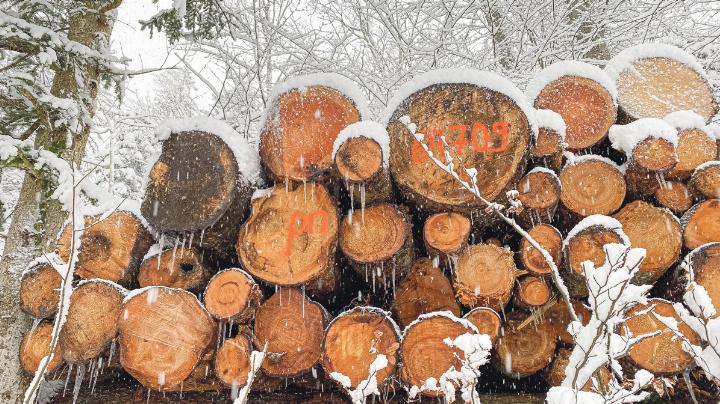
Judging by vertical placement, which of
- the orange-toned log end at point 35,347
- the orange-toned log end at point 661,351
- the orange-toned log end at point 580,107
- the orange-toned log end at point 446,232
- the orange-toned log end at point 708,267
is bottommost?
the orange-toned log end at point 35,347

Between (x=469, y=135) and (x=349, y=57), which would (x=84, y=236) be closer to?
(x=469, y=135)

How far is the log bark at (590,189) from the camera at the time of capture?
88.4 inches

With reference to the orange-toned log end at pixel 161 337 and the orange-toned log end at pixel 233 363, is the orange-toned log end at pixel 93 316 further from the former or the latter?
the orange-toned log end at pixel 233 363

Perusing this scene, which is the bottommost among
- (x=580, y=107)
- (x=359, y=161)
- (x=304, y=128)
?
(x=359, y=161)

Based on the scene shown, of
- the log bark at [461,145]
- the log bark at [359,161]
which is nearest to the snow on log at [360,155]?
the log bark at [359,161]

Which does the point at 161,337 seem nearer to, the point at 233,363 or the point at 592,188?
the point at 233,363

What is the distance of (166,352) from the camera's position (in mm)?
2127

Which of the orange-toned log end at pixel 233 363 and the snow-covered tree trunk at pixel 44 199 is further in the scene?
the snow-covered tree trunk at pixel 44 199

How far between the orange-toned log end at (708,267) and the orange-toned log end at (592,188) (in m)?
0.38

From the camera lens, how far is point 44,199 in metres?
3.99

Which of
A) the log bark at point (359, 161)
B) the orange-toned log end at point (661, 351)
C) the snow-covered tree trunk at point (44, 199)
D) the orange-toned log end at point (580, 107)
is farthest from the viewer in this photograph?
the snow-covered tree trunk at point (44, 199)

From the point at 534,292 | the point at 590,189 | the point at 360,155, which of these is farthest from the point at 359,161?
the point at 590,189

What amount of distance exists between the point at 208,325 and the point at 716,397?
2.42 meters

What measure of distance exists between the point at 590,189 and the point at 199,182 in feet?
6.13
